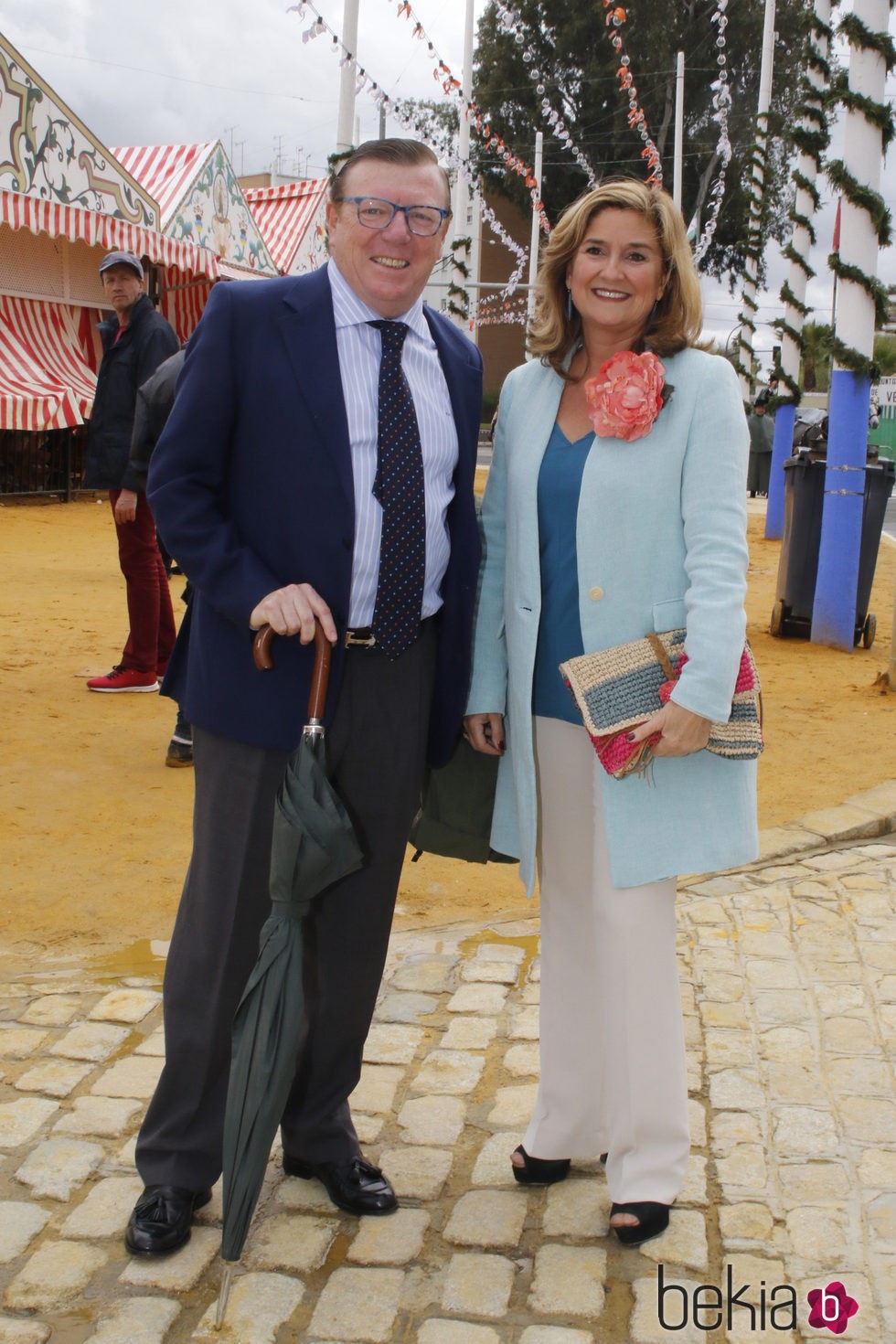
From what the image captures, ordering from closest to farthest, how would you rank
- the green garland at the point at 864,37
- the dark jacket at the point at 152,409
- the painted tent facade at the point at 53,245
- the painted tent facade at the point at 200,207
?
the dark jacket at the point at 152,409 < the green garland at the point at 864,37 < the painted tent facade at the point at 53,245 < the painted tent facade at the point at 200,207

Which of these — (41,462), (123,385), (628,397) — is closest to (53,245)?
(41,462)

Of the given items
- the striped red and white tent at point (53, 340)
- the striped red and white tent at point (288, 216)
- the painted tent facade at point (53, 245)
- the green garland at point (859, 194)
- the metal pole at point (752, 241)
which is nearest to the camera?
the green garland at point (859, 194)

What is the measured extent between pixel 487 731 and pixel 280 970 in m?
0.75

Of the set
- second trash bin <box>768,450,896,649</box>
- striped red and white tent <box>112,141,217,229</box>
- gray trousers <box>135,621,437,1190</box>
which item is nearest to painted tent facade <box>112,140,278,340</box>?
striped red and white tent <box>112,141,217,229</box>

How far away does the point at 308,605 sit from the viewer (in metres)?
2.48

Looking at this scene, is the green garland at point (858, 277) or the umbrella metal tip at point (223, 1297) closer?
the umbrella metal tip at point (223, 1297)

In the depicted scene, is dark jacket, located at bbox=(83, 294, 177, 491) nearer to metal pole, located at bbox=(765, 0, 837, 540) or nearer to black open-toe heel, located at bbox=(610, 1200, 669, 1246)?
black open-toe heel, located at bbox=(610, 1200, 669, 1246)

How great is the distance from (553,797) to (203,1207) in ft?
3.79

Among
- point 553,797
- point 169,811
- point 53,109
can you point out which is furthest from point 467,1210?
point 53,109

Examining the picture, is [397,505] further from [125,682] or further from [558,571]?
[125,682]

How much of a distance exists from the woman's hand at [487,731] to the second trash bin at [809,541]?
7314mm

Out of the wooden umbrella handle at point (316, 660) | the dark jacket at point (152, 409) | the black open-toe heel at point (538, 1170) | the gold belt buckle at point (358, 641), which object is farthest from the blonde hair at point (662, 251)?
the dark jacket at point (152, 409)

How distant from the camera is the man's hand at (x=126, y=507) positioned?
676 cm

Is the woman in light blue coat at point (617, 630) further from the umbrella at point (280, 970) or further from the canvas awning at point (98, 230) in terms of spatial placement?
the canvas awning at point (98, 230)
